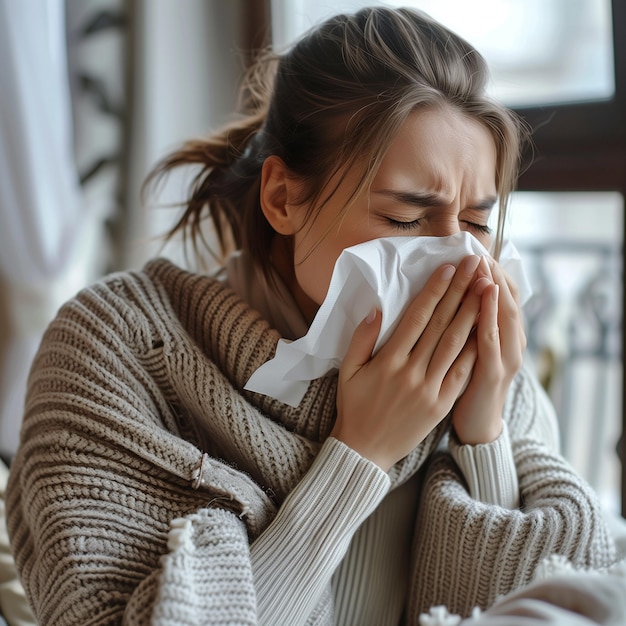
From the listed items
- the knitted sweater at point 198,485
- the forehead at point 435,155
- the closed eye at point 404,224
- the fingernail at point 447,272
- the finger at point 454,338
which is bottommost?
the knitted sweater at point 198,485

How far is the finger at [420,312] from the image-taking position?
29.1 inches

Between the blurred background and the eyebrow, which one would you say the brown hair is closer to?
the eyebrow

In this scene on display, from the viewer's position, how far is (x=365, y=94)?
Answer: 2.55 ft

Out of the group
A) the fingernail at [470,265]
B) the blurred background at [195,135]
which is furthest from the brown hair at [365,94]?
the blurred background at [195,135]

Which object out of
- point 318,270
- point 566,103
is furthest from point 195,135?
point 318,270

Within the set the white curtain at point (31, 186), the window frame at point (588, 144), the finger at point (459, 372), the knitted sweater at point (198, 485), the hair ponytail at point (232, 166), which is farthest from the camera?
the white curtain at point (31, 186)

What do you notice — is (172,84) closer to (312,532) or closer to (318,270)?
(318,270)

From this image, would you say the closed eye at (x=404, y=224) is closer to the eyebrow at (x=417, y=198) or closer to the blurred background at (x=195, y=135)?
the eyebrow at (x=417, y=198)

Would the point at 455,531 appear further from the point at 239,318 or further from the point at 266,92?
the point at 266,92

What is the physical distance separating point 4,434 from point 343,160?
111 centimetres

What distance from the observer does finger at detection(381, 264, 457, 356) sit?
2.42 feet

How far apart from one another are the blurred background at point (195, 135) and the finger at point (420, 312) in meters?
0.54

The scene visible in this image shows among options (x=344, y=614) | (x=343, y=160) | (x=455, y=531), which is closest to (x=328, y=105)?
(x=343, y=160)

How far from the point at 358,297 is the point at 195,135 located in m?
1.03
